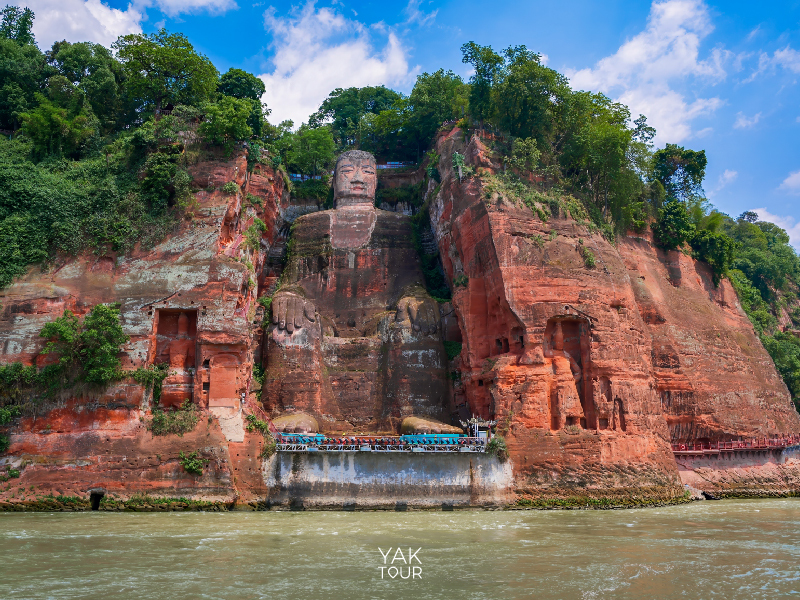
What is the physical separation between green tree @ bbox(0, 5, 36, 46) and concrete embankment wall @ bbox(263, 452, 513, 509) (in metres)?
35.1

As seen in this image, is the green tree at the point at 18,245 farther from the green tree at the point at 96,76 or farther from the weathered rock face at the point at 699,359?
the weathered rock face at the point at 699,359

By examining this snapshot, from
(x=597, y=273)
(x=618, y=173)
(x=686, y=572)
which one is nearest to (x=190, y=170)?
(x=597, y=273)

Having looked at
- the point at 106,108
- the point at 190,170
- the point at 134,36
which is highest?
the point at 134,36

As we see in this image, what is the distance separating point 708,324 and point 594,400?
12644mm

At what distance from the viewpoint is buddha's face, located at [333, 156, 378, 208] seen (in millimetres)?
41156

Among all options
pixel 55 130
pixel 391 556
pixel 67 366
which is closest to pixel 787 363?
pixel 391 556

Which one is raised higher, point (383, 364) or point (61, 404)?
point (383, 364)

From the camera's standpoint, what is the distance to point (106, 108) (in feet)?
123

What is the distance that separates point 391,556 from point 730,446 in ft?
79.6

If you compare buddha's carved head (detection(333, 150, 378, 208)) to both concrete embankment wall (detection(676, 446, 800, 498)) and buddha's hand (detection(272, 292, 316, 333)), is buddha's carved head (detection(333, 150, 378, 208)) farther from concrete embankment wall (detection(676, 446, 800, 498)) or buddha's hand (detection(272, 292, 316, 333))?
concrete embankment wall (detection(676, 446, 800, 498))

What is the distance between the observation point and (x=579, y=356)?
96.7 feet

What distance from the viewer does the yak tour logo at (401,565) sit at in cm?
1399

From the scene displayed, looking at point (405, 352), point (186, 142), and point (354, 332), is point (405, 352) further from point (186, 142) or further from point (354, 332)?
point (186, 142)

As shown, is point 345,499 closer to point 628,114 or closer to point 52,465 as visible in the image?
point 52,465
